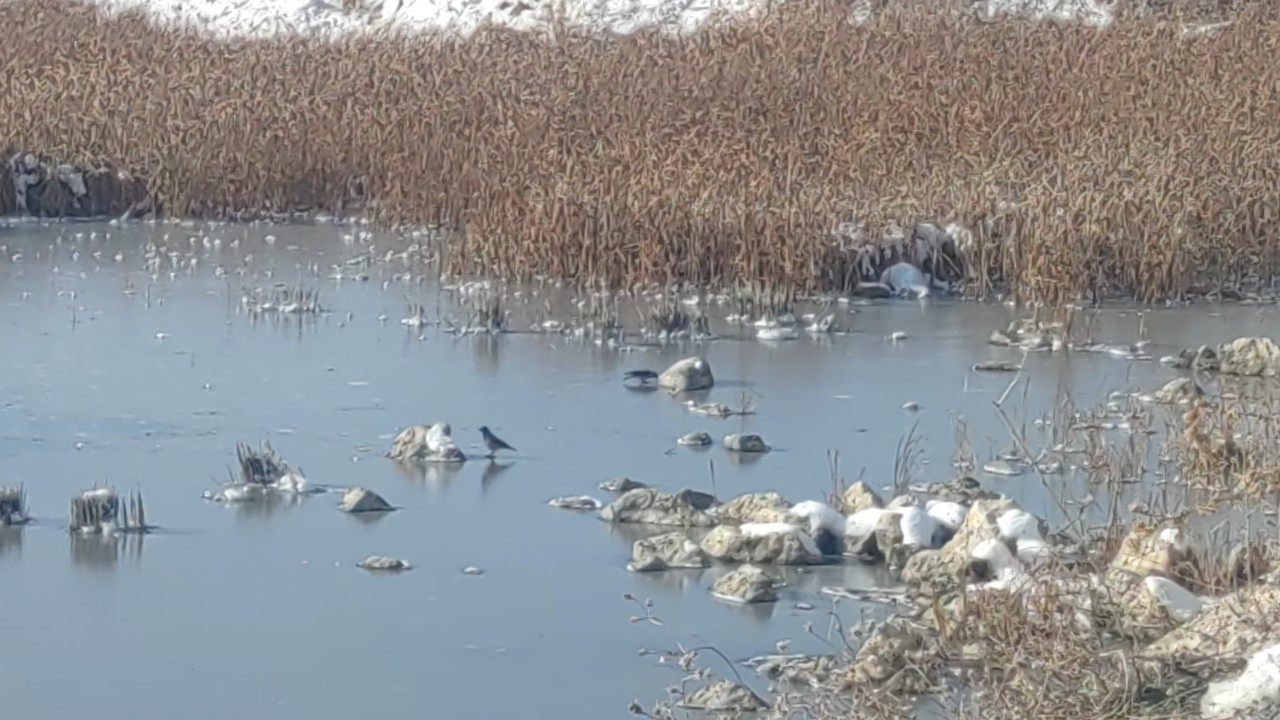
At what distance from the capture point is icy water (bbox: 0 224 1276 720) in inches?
Result: 215

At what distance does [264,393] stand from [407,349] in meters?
1.10

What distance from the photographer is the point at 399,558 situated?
639 centimetres

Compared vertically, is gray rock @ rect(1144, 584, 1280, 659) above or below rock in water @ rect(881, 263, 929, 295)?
below

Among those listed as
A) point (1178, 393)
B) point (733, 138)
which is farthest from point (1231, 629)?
point (733, 138)

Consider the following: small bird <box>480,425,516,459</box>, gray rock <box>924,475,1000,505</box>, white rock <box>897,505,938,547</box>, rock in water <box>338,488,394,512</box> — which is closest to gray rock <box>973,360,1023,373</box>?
gray rock <box>924,475,1000,505</box>

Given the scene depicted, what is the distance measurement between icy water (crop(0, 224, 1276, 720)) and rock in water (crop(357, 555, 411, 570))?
5 cm

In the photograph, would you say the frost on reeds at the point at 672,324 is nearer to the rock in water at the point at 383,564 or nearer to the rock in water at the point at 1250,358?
the rock in water at the point at 1250,358

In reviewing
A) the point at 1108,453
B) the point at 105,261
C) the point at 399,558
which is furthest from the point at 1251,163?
the point at 399,558

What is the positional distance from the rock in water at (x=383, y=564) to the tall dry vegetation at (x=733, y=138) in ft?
15.4

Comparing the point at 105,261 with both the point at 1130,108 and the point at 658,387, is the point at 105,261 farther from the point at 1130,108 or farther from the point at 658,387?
the point at 1130,108

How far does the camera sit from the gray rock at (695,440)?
25.8 feet

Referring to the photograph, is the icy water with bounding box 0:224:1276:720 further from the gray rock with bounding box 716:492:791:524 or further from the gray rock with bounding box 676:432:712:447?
the gray rock with bounding box 716:492:791:524

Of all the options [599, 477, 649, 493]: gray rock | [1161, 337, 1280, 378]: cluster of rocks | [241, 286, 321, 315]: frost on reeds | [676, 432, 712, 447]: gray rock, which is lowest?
[599, 477, 649, 493]: gray rock

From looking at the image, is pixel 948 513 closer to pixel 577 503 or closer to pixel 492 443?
pixel 577 503
